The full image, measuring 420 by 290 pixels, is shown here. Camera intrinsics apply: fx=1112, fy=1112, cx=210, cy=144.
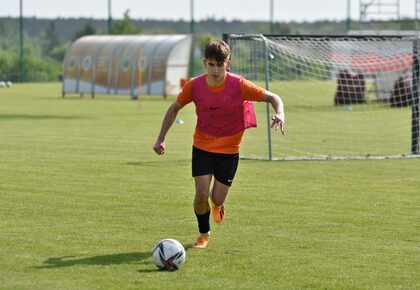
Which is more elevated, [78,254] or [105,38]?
[105,38]

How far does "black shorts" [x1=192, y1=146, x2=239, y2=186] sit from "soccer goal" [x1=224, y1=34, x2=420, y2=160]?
340 inches

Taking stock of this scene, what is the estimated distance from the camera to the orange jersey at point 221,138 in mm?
10070

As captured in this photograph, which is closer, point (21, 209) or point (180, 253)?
point (180, 253)

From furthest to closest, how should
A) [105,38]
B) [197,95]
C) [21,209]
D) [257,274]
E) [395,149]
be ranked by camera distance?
[105,38] → [395,149] → [21,209] → [197,95] → [257,274]

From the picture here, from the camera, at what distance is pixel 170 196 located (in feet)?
44.9

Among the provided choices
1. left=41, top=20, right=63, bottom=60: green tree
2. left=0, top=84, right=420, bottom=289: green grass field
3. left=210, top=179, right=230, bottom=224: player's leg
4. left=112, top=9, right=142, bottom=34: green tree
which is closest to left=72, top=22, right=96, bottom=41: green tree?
left=41, top=20, right=63, bottom=60: green tree

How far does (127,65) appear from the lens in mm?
44781

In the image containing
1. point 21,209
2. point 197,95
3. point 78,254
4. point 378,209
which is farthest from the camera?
point 378,209

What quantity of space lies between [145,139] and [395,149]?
5148mm

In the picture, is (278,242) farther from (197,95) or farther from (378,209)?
Result: (378,209)

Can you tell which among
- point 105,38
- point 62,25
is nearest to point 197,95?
point 105,38

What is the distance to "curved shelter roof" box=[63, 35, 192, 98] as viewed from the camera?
4422 cm

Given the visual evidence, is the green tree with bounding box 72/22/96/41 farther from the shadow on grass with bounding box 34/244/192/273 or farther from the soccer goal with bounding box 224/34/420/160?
the shadow on grass with bounding box 34/244/192/273

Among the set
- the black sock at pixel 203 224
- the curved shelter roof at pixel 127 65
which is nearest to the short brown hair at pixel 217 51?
the black sock at pixel 203 224
